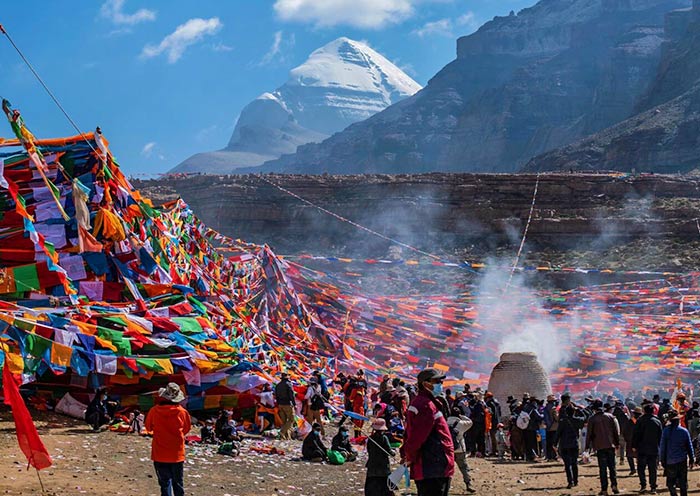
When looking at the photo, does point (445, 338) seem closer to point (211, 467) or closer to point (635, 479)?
point (635, 479)

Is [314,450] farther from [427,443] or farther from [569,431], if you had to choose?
[427,443]

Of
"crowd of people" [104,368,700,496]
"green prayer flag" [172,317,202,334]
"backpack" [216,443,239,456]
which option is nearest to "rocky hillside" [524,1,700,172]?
"crowd of people" [104,368,700,496]

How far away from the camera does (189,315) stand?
18.2 metres

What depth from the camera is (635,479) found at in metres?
15.0

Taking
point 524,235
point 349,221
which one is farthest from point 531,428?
point 349,221

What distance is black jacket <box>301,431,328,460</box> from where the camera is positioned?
14.8m

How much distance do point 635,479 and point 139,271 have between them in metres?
10.4

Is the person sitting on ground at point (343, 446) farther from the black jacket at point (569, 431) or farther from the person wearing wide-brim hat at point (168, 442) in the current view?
the person wearing wide-brim hat at point (168, 442)

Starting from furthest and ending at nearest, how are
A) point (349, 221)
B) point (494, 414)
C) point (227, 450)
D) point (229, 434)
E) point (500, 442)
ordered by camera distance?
A: point (349, 221) → point (494, 414) → point (500, 442) → point (229, 434) → point (227, 450)

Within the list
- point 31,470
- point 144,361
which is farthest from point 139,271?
point 31,470

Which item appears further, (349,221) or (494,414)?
(349,221)

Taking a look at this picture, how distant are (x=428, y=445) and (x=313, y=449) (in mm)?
6931

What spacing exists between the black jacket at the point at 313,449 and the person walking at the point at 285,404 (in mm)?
1836

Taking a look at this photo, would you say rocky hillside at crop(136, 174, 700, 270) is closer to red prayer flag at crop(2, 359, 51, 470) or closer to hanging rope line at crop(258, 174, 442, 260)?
hanging rope line at crop(258, 174, 442, 260)
